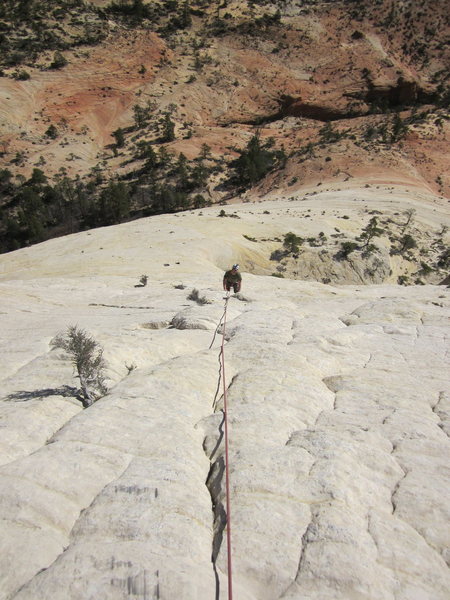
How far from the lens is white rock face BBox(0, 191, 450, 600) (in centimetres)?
501

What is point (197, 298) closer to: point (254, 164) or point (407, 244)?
point (407, 244)

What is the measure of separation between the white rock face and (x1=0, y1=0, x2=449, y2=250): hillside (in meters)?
53.1

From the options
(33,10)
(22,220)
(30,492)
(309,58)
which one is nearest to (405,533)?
(30,492)

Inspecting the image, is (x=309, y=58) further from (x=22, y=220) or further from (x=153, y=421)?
(x=153, y=421)

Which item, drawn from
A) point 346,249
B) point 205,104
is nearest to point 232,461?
point 346,249

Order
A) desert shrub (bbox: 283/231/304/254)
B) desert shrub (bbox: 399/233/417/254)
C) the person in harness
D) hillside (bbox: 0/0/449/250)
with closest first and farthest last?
the person in harness
desert shrub (bbox: 283/231/304/254)
desert shrub (bbox: 399/233/417/254)
hillside (bbox: 0/0/449/250)

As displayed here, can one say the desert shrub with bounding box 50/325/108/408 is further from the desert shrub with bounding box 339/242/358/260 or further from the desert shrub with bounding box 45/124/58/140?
the desert shrub with bounding box 45/124/58/140

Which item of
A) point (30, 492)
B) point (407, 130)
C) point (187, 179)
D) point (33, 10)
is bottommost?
point (30, 492)

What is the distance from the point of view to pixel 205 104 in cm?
9050

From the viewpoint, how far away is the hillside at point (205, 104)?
215 ft

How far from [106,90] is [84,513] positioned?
10213 centimetres

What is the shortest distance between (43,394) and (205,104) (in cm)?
9440

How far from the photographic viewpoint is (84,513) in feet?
18.9

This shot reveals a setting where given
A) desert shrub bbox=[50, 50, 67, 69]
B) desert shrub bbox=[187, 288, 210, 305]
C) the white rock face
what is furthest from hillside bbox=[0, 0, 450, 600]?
desert shrub bbox=[50, 50, 67, 69]
